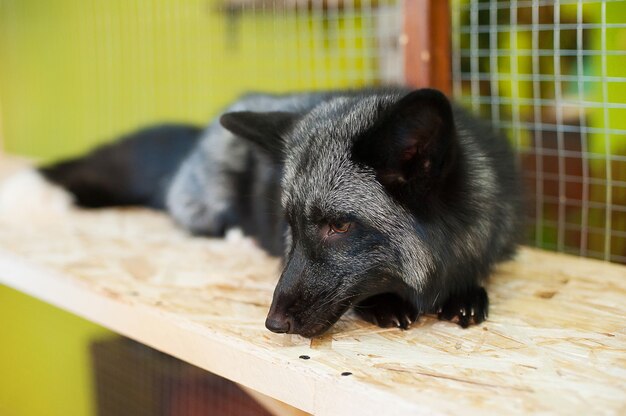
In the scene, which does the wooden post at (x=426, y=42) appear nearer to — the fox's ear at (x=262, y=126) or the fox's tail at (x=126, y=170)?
the fox's ear at (x=262, y=126)

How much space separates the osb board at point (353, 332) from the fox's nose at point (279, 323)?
6cm

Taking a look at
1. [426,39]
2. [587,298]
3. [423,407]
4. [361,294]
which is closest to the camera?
[423,407]

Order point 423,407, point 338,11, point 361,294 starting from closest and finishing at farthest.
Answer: point 423,407
point 361,294
point 338,11

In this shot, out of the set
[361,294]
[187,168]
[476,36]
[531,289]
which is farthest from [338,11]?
[361,294]

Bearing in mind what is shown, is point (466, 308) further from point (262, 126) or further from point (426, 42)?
point (426, 42)

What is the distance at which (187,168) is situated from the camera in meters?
2.50

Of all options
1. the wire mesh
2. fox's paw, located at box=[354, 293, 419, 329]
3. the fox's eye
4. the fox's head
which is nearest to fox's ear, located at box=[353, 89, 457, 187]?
the fox's head

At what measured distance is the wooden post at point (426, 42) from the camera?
2258 mm

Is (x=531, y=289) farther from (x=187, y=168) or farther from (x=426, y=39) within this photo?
(x=187, y=168)

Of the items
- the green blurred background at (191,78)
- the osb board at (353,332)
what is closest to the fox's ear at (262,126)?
the osb board at (353,332)

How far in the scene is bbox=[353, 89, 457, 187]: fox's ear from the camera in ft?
4.20

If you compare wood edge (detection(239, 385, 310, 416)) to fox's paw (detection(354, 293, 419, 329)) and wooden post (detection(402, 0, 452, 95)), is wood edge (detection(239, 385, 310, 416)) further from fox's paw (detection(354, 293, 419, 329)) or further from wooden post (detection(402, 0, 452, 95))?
wooden post (detection(402, 0, 452, 95))

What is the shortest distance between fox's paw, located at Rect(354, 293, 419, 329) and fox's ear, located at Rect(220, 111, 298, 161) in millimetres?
426

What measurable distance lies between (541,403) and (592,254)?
143 cm
